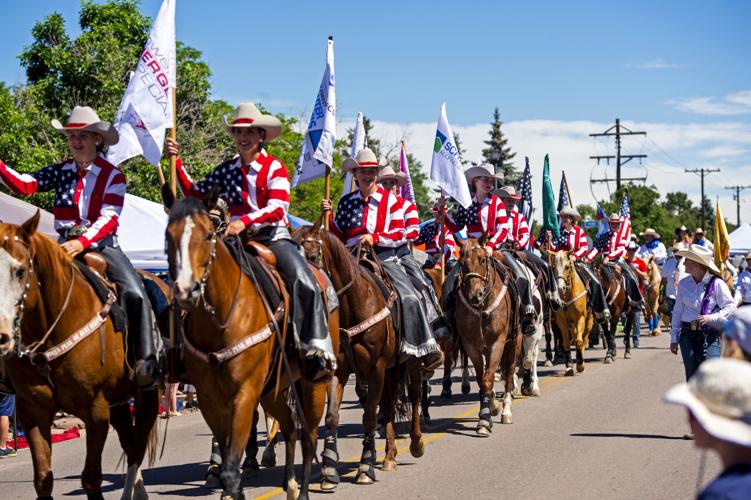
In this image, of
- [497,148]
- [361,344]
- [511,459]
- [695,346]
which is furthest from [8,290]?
[497,148]

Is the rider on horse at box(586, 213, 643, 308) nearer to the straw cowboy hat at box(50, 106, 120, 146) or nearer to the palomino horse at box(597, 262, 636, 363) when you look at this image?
the palomino horse at box(597, 262, 636, 363)

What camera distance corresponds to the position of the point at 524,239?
16984mm

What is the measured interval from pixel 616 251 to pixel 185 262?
756 inches

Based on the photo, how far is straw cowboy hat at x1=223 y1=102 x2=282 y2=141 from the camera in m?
8.30

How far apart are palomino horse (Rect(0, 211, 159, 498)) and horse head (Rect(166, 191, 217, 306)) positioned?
1.09 metres

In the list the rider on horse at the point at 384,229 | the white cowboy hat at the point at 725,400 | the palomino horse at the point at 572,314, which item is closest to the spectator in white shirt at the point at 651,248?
the palomino horse at the point at 572,314

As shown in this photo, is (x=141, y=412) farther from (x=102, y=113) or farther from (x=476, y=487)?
(x=102, y=113)

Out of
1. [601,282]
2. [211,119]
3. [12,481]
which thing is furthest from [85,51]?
[12,481]

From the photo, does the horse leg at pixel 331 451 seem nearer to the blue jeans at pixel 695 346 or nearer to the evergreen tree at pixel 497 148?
the blue jeans at pixel 695 346

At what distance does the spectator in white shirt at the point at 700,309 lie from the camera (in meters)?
11.3

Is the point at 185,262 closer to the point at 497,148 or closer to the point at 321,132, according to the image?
the point at 321,132

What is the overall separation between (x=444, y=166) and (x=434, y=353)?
4208mm

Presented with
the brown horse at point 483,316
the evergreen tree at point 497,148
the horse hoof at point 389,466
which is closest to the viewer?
the horse hoof at point 389,466

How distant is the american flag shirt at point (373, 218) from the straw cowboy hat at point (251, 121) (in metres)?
2.49
